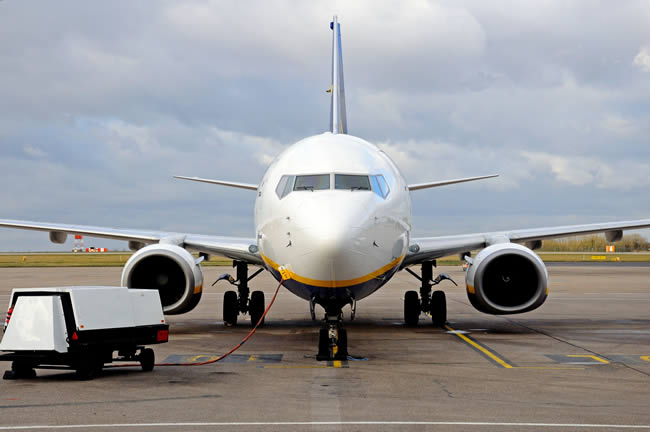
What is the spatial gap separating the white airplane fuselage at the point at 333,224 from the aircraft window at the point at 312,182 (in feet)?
0.21

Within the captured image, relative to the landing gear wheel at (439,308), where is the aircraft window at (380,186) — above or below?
above

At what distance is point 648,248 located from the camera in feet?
422

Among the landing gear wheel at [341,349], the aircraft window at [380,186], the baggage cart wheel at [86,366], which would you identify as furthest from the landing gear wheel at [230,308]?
the baggage cart wheel at [86,366]

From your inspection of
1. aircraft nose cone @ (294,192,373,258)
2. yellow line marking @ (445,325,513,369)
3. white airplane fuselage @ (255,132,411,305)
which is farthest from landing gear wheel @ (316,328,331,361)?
yellow line marking @ (445,325,513,369)

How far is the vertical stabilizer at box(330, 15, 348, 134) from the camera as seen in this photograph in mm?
18062

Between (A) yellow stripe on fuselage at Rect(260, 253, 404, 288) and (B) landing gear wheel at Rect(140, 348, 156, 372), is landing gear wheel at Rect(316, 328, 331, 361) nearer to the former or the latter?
(A) yellow stripe on fuselage at Rect(260, 253, 404, 288)

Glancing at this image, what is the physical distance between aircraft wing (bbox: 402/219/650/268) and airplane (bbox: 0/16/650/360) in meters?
0.03

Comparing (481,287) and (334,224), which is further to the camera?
(481,287)


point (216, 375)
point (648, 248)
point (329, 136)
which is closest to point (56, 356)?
point (216, 375)

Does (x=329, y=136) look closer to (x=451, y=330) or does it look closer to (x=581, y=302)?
(x=451, y=330)

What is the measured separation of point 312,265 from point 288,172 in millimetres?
2073

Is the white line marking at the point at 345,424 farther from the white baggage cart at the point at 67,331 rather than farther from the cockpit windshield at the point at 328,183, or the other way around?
the cockpit windshield at the point at 328,183

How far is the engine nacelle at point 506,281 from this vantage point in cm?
1530

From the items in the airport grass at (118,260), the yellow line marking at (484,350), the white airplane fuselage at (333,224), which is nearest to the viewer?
the white airplane fuselage at (333,224)
